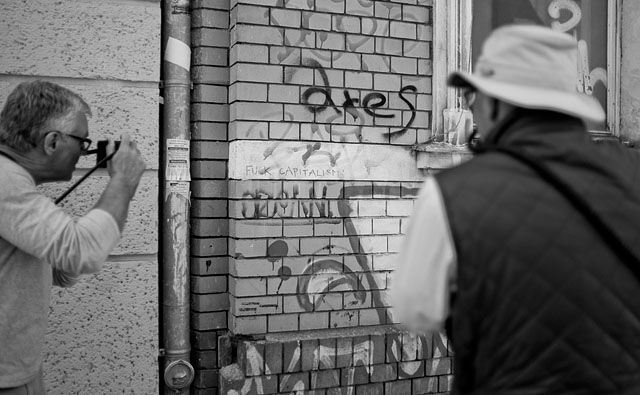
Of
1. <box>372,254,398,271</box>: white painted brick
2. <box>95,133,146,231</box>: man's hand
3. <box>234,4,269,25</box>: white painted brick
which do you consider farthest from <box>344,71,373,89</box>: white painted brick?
<box>95,133,146,231</box>: man's hand

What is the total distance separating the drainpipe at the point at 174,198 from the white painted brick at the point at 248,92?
278 mm

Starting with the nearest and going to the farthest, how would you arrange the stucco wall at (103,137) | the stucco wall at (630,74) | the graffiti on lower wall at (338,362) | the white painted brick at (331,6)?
the stucco wall at (103,137) → the graffiti on lower wall at (338,362) → the white painted brick at (331,6) → the stucco wall at (630,74)

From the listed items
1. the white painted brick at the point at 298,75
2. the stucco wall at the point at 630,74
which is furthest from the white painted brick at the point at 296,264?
the stucco wall at the point at 630,74

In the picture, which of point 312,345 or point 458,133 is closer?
point 312,345

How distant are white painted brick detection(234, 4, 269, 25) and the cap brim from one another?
2265 mm

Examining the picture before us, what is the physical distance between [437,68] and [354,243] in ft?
4.05

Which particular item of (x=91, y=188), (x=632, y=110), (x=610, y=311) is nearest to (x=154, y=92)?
(x=91, y=188)

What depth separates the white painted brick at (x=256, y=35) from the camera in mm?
3643

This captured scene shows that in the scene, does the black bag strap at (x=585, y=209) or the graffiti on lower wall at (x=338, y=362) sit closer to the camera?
the black bag strap at (x=585, y=209)

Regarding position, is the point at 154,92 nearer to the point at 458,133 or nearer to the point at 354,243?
the point at 354,243

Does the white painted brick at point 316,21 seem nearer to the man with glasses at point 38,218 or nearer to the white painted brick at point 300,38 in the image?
the white painted brick at point 300,38

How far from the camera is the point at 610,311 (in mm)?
1518

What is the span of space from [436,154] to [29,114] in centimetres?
249

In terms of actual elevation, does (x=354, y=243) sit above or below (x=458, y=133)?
below
